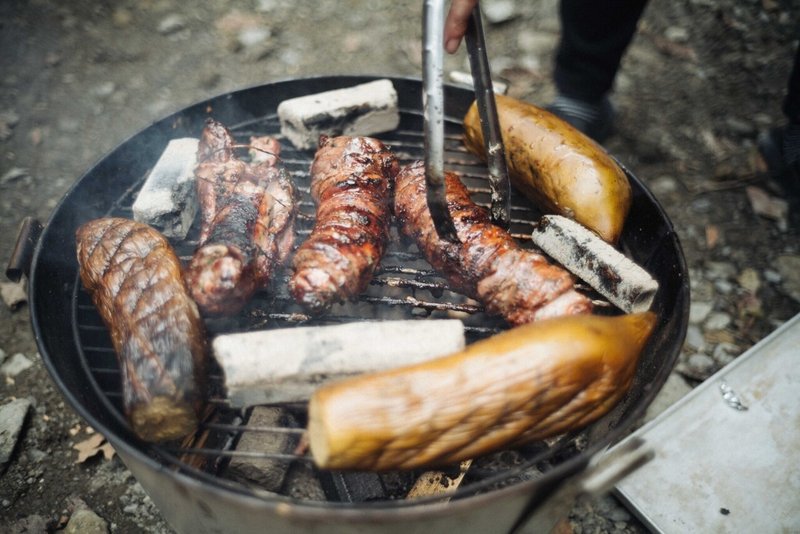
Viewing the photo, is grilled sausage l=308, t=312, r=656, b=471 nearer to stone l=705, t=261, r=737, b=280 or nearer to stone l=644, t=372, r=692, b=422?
stone l=644, t=372, r=692, b=422

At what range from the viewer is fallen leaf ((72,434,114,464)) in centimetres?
326

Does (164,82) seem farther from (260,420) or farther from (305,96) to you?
(260,420)

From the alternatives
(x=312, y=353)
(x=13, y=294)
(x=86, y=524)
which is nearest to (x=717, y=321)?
(x=312, y=353)

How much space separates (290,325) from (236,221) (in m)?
0.59

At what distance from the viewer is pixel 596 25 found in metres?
4.15

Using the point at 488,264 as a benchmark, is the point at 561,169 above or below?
above

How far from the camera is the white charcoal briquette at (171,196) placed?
9.00 feet

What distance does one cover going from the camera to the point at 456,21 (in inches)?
92.1

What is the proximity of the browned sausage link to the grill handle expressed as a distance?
1762mm

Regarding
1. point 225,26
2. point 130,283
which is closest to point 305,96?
point 130,283

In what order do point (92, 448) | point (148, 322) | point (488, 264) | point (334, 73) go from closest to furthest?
1. point (148, 322)
2. point (488, 264)
3. point (92, 448)
4. point (334, 73)

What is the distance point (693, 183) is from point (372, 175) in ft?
10.9

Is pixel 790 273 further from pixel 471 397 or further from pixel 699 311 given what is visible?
pixel 471 397

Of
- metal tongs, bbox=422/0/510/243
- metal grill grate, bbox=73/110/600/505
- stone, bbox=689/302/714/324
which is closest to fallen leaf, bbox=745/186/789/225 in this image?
stone, bbox=689/302/714/324
